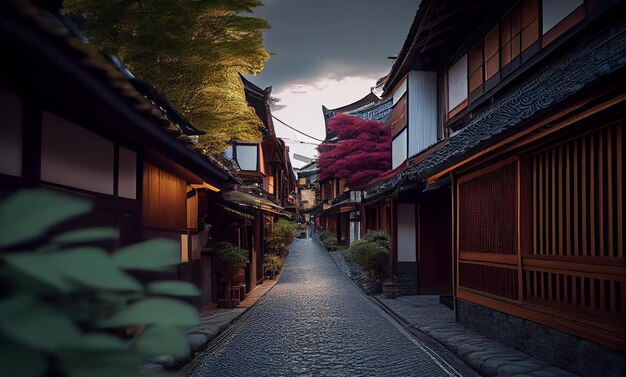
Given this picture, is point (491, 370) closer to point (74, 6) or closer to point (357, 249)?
point (74, 6)

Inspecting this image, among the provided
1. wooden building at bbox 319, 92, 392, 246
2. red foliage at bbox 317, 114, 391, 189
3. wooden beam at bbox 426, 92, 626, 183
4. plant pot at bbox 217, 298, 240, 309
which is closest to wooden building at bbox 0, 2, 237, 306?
plant pot at bbox 217, 298, 240, 309

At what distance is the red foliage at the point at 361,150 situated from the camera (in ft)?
92.5

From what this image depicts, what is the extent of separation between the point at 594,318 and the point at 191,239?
8843mm

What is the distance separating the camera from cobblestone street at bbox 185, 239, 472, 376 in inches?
293

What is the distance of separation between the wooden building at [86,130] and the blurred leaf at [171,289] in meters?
0.21

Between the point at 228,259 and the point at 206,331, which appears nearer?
the point at 206,331

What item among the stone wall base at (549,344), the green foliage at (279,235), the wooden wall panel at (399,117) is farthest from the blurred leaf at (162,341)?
the green foliage at (279,235)

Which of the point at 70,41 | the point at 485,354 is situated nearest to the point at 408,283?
the point at 485,354

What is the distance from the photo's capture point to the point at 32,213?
878mm

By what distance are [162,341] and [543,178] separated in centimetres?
775

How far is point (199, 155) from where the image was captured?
7211 millimetres

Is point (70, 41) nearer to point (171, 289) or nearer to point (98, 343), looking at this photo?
point (171, 289)

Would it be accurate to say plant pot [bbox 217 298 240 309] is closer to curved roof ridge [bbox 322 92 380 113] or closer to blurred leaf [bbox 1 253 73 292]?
blurred leaf [bbox 1 253 73 292]

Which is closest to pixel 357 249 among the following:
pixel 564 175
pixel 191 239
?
pixel 191 239
